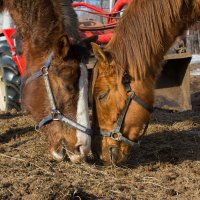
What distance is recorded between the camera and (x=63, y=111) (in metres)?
3.92

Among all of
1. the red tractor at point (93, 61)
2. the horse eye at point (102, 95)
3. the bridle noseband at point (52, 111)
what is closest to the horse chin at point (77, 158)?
the bridle noseband at point (52, 111)

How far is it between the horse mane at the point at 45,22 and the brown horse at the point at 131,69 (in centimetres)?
63

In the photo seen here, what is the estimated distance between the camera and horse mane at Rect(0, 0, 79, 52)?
4193 mm

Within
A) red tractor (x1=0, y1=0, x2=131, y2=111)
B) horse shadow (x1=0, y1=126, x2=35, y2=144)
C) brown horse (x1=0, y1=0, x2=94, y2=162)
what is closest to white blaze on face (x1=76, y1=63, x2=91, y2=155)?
brown horse (x1=0, y1=0, x2=94, y2=162)

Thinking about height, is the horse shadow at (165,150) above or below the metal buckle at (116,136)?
below

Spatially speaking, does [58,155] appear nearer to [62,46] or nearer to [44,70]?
[44,70]

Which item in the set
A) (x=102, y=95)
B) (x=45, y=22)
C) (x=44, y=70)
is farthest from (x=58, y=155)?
(x=45, y=22)

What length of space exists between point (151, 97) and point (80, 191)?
1215 millimetres

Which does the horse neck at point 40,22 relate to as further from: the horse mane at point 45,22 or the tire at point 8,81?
the tire at point 8,81

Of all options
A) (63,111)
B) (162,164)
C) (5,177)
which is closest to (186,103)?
(162,164)

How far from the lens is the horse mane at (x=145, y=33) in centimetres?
373

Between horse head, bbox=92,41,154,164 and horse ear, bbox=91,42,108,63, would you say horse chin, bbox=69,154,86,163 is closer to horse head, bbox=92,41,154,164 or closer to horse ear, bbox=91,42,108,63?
horse head, bbox=92,41,154,164

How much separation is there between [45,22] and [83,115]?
3.46ft

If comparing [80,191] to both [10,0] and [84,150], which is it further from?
[10,0]
